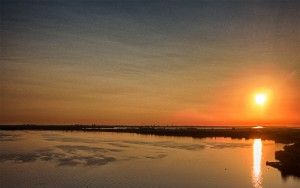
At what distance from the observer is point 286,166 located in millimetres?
48656

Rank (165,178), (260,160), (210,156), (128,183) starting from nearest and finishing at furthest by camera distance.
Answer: (128,183) < (165,178) < (260,160) < (210,156)

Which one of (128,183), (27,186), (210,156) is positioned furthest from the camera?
(210,156)

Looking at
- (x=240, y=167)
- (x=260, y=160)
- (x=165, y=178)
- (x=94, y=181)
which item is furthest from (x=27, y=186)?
(x=260, y=160)

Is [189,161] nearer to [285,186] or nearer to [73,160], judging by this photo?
[73,160]

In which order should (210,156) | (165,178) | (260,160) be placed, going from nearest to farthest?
(165,178)
(260,160)
(210,156)

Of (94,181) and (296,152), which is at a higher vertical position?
(296,152)

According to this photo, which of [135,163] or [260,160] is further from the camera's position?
[260,160]

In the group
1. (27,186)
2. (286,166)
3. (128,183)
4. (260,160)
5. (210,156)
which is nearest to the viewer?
(27,186)

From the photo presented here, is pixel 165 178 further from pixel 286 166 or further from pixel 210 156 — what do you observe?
pixel 210 156

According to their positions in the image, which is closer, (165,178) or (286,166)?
(165,178)

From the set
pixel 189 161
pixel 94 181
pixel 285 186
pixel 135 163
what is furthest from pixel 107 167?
pixel 285 186

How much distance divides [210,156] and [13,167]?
109ft

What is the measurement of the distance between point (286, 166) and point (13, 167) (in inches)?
1348

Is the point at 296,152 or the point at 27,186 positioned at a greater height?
the point at 296,152
